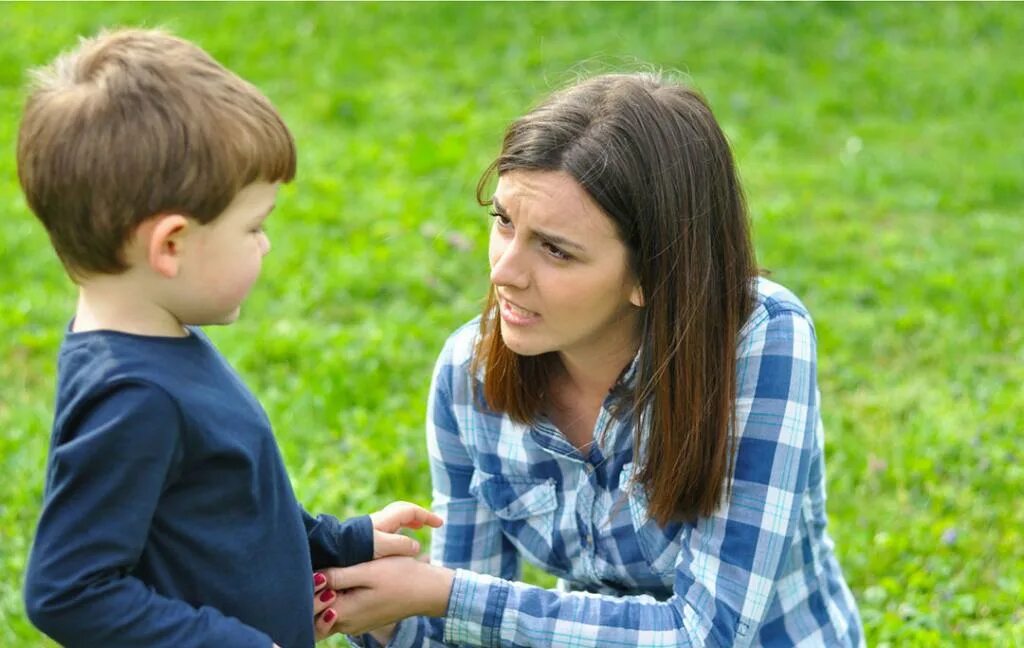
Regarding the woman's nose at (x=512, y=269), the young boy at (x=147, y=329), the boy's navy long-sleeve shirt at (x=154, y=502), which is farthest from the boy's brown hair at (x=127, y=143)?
the woman's nose at (x=512, y=269)

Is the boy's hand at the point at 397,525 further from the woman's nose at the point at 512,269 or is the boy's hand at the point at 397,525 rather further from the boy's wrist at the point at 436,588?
the woman's nose at the point at 512,269

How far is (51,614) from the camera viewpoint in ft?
6.23

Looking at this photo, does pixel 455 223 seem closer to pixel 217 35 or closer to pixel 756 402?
pixel 217 35

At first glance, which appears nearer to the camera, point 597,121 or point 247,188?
point 247,188

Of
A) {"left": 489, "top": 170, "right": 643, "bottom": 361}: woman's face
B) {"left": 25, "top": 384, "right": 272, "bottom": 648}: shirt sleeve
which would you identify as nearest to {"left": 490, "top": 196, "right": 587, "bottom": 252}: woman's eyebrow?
{"left": 489, "top": 170, "right": 643, "bottom": 361}: woman's face

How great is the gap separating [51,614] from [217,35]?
6832 mm

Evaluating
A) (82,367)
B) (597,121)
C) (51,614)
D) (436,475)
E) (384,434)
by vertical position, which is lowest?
(384,434)

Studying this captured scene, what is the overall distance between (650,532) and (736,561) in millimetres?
211

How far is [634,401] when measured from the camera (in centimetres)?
267

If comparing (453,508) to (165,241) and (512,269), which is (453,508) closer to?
(512,269)

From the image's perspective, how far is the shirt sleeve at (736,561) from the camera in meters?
2.61

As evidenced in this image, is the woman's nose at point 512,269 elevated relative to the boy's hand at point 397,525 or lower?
elevated

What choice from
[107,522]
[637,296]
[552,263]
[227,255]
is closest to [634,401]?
[637,296]

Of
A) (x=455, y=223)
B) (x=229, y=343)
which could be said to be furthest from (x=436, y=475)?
(x=455, y=223)
